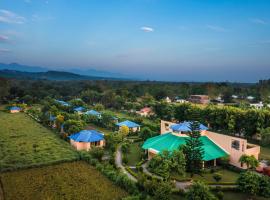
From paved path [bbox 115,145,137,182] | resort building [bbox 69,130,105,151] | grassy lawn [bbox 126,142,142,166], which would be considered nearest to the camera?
paved path [bbox 115,145,137,182]

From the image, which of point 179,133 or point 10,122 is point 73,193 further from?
point 10,122

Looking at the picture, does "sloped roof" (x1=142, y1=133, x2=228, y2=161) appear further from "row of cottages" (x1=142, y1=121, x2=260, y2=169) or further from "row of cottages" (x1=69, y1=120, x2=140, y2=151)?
"row of cottages" (x1=69, y1=120, x2=140, y2=151)

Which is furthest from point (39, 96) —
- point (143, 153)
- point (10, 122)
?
point (143, 153)

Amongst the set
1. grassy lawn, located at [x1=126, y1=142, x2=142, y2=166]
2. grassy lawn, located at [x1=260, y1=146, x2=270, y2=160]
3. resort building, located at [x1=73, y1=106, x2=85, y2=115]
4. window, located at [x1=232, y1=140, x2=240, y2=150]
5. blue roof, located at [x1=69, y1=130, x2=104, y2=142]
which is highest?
window, located at [x1=232, y1=140, x2=240, y2=150]

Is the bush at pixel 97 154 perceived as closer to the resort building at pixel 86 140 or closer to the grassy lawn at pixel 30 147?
the grassy lawn at pixel 30 147

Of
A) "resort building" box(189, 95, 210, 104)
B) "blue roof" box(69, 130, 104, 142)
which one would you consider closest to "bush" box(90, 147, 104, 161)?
"blue roof" box(69, 130, 104, 142)
